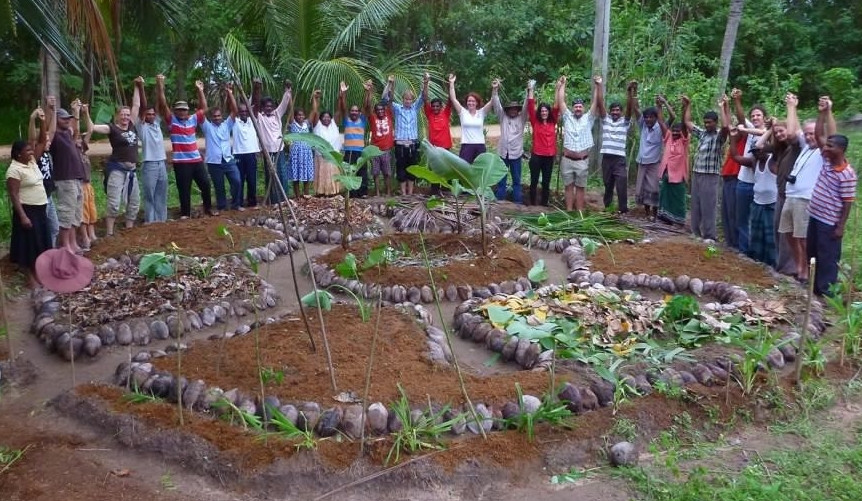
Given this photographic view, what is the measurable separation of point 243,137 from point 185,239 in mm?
2244

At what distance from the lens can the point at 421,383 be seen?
15.6ft

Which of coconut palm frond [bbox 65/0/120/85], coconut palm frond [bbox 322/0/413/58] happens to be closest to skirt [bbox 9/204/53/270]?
coconut palm frond [bbox 65/0/120/85]

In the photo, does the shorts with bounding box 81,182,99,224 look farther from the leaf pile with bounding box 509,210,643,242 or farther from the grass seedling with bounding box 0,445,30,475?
the leaf pile with bounding box 509,210,643,242

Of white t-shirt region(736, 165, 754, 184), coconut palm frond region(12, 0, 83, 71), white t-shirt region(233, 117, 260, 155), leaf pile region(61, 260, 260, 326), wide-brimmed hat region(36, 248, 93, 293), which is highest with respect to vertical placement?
coconut palm frond region(12, 0, 83, 71)

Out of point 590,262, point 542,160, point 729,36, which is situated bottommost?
point 590,262

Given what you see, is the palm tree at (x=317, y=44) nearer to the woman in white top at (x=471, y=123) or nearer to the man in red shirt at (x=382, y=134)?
the man in red shirt at (x=382, y=134)

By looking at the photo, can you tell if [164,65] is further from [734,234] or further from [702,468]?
[702,468]

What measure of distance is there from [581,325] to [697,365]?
92 centimetres

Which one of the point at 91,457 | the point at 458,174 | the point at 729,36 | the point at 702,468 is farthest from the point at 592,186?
the point at 91,457

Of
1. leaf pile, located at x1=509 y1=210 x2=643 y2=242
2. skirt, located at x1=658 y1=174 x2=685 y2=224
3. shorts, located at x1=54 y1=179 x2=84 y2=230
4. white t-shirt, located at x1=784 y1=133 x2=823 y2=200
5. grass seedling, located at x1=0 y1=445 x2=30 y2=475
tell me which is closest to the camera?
grass seedling, located at x1=0 y1=445 x2=30 y2=475

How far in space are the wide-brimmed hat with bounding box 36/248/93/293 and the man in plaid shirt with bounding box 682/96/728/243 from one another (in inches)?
250

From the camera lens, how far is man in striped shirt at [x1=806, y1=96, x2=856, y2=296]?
21.2ft

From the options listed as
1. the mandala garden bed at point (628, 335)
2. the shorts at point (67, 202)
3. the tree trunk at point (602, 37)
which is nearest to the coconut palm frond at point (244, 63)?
the shorts at point (67, 202)

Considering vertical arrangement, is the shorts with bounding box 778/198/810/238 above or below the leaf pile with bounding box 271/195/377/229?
above
